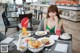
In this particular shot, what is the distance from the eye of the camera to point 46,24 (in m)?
2.73

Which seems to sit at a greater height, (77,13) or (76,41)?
(77,13)

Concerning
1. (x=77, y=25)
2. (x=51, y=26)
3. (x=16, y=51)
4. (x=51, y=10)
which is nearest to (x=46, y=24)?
(x=51, y=26)

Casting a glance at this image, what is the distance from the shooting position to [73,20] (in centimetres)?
430

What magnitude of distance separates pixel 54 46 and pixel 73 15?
2706 mm

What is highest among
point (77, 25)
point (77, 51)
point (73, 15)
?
point (73, 15)

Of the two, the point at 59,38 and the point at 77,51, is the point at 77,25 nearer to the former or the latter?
the point at 77,51

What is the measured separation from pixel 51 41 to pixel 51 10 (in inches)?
33.4

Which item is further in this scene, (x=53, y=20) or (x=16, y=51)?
(x=53, y=20)

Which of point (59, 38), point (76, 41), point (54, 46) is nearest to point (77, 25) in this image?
point (76, 41)

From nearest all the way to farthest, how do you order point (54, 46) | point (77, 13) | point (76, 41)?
point (54, 46) → point (76, 41) → point (77, 13)

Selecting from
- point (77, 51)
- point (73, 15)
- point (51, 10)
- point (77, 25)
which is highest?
point (51, 10)

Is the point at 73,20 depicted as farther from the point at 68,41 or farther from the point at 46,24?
the point at 68,41

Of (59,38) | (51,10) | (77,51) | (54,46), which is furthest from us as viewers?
(77,51)

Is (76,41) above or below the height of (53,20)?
below
